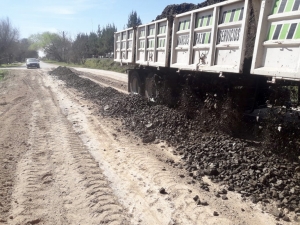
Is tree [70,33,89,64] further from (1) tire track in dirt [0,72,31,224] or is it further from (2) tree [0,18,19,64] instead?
(1) tire track in dirt [0,72,31,224]

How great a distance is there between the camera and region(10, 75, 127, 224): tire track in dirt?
123 inches

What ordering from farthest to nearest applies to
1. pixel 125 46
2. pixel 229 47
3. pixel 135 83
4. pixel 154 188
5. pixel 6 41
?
pixel 6 41, pixel 135 83, pixel 125 46, pixel 229 47, pixel 154 188

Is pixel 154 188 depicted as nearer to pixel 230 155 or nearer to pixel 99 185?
pixel 99 185

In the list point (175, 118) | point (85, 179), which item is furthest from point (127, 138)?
point (85, 179)

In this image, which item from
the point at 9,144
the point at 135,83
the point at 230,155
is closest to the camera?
the point at 230,155

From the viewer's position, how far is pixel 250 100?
19.1ft

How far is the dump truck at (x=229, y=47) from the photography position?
3572mm

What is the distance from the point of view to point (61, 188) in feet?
12.3

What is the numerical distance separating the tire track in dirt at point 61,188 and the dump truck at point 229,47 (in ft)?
9.41

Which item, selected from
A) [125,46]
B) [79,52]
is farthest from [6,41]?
[125,46]

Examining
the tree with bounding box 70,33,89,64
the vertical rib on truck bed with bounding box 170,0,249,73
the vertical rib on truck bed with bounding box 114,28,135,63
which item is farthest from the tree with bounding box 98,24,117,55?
the vertical rib on truck bed with bounding box 170,0,249,73

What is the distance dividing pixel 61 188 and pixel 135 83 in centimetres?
710

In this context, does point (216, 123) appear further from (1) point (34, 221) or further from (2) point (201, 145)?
(1) point (34, 221)

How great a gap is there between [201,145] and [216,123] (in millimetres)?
866
